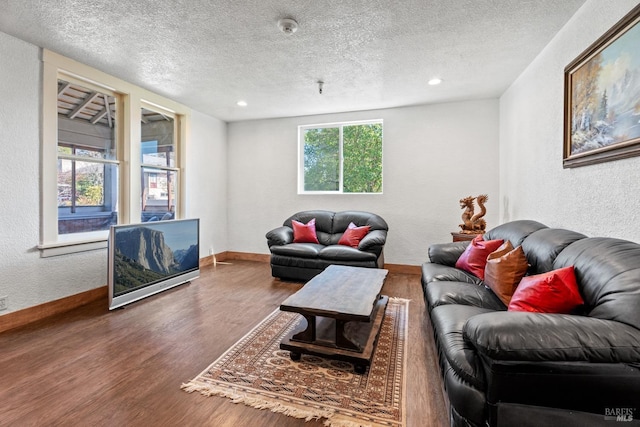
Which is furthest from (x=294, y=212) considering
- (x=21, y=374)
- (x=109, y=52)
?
(x=21, y=374)

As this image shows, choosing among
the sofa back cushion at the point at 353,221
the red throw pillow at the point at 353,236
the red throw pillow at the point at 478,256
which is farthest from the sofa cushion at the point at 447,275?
the sofa back cushion at the point at 353,221

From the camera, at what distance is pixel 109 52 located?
2887 mm

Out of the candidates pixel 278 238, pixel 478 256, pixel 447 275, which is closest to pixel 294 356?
pixel 447 275

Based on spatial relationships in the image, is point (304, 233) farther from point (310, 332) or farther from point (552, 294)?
point (552, 294)

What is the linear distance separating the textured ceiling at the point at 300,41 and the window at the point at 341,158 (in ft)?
3.47

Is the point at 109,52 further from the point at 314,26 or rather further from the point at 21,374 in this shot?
the point at 21,374

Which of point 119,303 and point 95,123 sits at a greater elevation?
point 95,123

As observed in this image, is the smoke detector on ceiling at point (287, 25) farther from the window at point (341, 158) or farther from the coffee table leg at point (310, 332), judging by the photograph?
the window at point (341, 158)

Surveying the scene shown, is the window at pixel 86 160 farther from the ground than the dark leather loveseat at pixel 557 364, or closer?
farther from the ground

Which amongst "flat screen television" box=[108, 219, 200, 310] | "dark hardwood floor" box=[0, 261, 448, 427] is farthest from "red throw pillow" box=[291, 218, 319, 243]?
"flat screen television" box=[108, 219, 200, 310]

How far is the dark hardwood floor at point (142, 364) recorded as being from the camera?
159 centimetres

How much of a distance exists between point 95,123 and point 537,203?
4887 millimetres

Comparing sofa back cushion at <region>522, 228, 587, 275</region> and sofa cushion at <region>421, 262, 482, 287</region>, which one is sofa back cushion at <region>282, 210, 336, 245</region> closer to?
sofa cushion at <region>421, 262, 482, 287</region>

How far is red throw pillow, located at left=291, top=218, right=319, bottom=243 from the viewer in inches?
179
